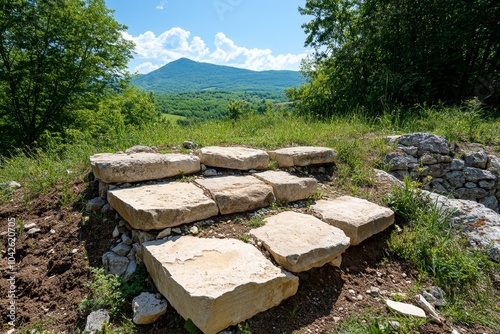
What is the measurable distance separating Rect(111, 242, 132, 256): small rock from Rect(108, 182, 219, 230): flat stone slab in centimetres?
23

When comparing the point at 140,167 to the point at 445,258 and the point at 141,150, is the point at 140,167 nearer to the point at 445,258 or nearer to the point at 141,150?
the point at 141,150

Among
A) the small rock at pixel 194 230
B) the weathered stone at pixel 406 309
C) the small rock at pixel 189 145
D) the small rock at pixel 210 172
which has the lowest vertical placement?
the weathered stone at pixel 406 309

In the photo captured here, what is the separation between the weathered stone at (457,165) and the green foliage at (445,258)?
227 centimetres

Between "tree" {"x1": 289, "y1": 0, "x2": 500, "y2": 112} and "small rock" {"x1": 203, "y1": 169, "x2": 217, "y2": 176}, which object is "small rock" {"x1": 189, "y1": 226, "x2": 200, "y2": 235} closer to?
"small rock" {"x1": 203, "y1": 169, "x2": 217, "y2": 176}

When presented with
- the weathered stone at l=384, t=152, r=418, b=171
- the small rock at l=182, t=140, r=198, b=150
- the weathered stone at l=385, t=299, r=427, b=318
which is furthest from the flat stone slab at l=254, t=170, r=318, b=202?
the weathered stone at l=384, t=152, r=418, b=171

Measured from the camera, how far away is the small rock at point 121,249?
222cm

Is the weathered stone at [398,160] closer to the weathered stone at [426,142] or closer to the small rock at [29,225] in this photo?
the weathered stone at [426,142]

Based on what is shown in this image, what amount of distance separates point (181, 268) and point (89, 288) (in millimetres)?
848

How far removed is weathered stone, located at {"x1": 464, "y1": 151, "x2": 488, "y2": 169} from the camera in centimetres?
468

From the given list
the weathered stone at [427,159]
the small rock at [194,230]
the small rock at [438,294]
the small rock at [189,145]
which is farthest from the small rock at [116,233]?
the weathered stone at [427,159]

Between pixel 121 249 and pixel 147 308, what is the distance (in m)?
0.68

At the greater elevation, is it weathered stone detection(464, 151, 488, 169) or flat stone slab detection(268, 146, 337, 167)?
flat stone slab detection(268, 146, 337, 167)

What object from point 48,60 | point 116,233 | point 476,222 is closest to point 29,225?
point 116,233

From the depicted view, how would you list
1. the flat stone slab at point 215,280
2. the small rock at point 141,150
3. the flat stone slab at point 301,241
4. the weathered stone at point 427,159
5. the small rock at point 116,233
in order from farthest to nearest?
the weathered stone at point 427,159 → the small rock at point 141,150 → the small rock at point 116,233 → the flat stone slab at point 301,241 → the flat stone slab at point 215,280
